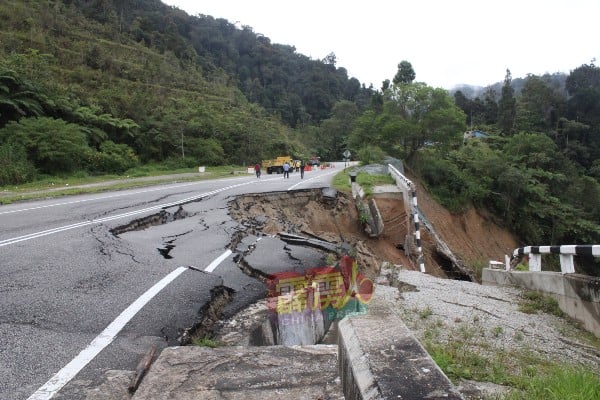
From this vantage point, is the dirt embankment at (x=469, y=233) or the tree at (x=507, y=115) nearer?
the dirt embankment at (x=469, y=233)

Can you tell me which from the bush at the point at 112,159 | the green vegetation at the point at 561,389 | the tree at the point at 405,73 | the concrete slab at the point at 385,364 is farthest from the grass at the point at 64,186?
the tree at the point at 405,73

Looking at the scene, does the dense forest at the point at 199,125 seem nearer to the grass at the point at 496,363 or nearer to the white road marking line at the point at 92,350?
the white road marking line at the point at 92,350

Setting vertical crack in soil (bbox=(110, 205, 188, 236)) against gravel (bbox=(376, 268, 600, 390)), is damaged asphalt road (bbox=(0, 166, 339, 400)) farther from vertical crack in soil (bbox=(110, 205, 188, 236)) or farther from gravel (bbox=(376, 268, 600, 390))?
gravel (bbox=(376, 268, 600, 390))

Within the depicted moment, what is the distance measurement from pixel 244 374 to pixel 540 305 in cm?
580

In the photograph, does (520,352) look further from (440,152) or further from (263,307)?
(440,152)

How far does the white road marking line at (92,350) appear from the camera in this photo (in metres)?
2.63

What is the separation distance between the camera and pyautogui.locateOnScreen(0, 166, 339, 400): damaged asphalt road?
3.01 meters

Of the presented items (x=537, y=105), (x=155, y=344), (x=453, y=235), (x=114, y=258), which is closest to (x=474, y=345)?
(x=155, y=344)

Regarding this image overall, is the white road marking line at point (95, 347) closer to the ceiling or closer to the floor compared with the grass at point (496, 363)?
closer to the ceiling

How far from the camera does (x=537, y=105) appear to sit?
191 feet

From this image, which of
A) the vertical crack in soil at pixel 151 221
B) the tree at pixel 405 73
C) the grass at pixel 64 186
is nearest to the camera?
the vertical crack in soil at pixel 151 221

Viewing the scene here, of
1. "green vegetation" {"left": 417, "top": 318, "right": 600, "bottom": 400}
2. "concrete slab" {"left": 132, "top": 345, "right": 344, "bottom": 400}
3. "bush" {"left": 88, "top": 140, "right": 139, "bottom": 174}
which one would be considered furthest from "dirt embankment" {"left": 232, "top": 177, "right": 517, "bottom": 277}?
"bush" {"left": 88, "top": 140, "right": 139, "bottom": 174}

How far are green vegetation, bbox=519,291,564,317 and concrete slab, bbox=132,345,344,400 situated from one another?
4.79m

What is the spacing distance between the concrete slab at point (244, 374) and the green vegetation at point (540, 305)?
189 inches
